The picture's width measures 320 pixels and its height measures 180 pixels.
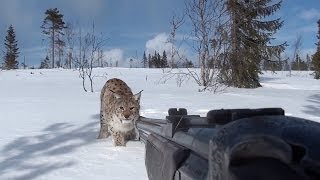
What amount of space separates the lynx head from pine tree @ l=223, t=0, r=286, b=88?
16973 millimetres

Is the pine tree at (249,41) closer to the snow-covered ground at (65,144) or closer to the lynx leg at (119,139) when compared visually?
the snow-covered ground at (65,144)

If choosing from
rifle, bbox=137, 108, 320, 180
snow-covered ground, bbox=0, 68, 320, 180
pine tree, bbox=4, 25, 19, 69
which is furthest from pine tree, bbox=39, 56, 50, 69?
rifle, bbox=137, 108, 320, 180

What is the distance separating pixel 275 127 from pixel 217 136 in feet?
0.45

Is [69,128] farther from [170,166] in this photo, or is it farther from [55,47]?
[55,47]

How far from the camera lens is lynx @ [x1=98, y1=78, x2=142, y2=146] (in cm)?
772

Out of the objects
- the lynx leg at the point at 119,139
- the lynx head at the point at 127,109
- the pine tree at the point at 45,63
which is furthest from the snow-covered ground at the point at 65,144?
the pine tree at the point at 45,63

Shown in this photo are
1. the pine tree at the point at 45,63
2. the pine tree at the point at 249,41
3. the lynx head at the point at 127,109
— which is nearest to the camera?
the lynx head at the point at 127,109

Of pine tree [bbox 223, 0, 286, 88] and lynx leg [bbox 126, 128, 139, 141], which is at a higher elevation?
pine tree [bbox 223, 0, 286, 88]

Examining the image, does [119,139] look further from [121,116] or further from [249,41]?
[249,41]

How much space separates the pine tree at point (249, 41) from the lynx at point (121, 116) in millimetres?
16494

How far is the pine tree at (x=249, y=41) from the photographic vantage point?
2566cm

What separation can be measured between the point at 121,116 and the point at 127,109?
159mm

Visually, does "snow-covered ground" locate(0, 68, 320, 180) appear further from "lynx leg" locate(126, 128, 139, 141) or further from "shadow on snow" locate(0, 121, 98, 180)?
"lynx leg" locate(126, 128, 139, 141)

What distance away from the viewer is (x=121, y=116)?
7707 mm
